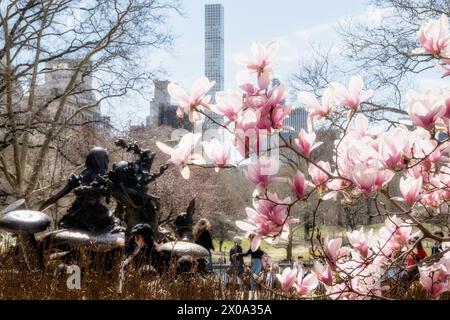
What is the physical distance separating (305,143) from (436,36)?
2.09 feet

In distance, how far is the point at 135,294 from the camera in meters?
3.91

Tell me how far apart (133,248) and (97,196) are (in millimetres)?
967

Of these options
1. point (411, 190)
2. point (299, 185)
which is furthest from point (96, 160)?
point (411, 190)

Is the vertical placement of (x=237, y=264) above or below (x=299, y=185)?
below

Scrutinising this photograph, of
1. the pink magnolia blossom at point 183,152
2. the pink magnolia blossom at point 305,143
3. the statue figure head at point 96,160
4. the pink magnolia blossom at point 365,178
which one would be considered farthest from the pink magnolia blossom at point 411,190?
the statue figure head at point 96,160

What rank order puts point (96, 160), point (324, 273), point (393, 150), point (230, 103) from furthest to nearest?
point (96, 160), point (324, 273), point (230, 103), point (393, 150)

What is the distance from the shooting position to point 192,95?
223 cm

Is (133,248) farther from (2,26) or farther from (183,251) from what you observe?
(2,26)

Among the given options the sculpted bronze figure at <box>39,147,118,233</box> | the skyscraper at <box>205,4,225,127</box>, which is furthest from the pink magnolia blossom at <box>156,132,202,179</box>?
the skyscraper at <box>205,4,225,127</box>

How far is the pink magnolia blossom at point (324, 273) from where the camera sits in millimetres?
2537

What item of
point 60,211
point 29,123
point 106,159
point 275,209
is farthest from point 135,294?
point 60,211

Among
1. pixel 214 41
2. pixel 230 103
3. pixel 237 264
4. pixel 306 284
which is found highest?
pixel 214 41

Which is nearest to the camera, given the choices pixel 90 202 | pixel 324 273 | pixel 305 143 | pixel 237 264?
pixel 305 143

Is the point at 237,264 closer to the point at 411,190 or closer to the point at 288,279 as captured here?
the point at 288,279
